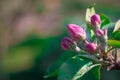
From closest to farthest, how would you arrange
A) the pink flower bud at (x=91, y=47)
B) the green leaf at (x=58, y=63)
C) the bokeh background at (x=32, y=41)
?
the pink flower bud at (x=91, y=47) < the green leaf at (x=58, y=63) < the bokeh background at (x=32, y=41)

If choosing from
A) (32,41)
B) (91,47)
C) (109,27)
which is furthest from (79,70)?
(32,41)

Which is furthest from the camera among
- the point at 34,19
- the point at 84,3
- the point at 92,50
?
the point at 34,19

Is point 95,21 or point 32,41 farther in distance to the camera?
point 32,41

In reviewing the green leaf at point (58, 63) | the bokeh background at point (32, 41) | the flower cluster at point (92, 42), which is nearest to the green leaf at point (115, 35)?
the flower cluster at point (92, 42)

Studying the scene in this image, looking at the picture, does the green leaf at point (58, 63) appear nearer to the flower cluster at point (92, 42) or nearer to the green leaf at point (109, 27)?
the flower cluster at point (92, 42)

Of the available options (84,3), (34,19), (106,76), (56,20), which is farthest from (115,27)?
(34,19)

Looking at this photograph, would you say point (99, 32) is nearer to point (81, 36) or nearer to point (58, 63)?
point (81, 36)

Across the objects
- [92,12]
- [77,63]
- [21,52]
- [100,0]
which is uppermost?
[92,12]

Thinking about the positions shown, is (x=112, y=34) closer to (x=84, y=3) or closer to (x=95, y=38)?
(x=95, y=38)
